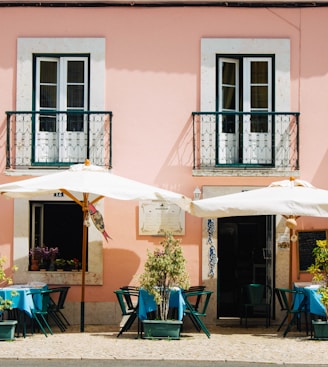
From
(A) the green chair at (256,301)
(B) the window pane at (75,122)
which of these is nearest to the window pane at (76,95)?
(B) the window pane at (75,122)

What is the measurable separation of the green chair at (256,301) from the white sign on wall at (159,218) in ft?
4.95

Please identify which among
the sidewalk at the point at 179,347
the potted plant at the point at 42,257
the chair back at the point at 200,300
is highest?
the potted plant at the point at 42,257

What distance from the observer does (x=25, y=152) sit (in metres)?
16.2

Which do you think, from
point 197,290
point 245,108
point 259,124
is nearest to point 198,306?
Result: point 197,290

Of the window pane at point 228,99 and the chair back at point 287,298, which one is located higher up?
the window pane at point 228,99

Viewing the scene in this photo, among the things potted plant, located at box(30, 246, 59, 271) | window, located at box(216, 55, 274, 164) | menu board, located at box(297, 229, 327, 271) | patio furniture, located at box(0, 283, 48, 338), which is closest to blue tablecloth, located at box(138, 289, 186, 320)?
patio furniture, located at box(0, 283, 48, 338)

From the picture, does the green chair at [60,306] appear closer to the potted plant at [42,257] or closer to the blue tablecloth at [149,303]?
the potted plant at [42,257]

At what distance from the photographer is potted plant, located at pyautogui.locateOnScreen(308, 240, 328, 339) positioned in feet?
45.2

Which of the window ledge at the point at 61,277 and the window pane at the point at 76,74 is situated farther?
the window pane at the point at 76,74

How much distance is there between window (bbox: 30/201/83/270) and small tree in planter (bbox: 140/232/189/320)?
264cm

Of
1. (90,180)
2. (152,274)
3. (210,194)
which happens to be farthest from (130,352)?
(210,194)

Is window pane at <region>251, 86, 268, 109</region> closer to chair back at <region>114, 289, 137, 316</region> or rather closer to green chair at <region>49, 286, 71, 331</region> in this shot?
chair back at <region>114, 289, 137, 316</region>

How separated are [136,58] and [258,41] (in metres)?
2.11

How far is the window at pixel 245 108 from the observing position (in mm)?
16391
